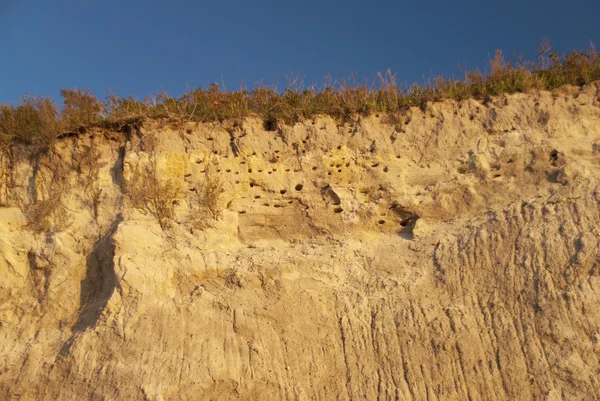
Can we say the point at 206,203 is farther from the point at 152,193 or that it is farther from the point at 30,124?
the point at 30,124

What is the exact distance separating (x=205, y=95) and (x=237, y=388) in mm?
4408

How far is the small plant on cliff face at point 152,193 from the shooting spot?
7680 mm

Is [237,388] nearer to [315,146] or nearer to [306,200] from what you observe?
[306,200]

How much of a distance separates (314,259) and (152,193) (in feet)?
7.66

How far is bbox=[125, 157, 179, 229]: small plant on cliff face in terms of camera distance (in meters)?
7.68

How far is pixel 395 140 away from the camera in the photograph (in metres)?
8.19

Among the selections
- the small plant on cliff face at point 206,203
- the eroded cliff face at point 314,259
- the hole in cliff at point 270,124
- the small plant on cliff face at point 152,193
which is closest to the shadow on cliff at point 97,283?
the eroded cliff face at point 314,259

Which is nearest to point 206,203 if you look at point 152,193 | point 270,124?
point 152,193

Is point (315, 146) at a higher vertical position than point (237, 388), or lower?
higher

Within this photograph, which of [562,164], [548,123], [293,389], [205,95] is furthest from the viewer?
[205,95]

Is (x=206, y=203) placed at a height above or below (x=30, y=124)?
below

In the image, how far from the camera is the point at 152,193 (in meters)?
7.74

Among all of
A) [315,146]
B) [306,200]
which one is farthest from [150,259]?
[315,146]

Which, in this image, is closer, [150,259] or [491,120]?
[150,259]
